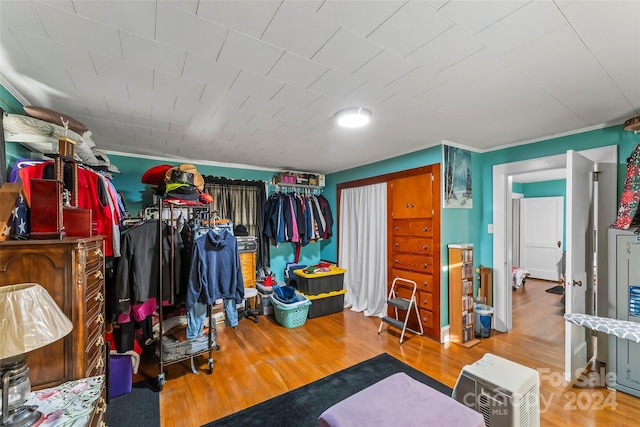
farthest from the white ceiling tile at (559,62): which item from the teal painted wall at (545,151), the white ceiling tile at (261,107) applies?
A: the white ceiling tile at (261,107)

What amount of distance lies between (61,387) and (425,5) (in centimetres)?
242

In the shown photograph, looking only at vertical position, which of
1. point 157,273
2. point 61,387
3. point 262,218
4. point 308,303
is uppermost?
point 262,218

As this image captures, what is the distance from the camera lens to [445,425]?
1178 mm

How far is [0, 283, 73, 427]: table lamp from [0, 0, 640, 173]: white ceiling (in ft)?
4.06

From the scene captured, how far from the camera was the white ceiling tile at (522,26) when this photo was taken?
45.2 inches

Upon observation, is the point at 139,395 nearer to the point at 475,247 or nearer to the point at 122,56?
the point at 122,56

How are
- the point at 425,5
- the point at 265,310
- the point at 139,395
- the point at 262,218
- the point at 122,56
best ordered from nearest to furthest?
the point at 425,5, the point at 122,56, the point at 139,395, the point at 265,310, the point at 262,218

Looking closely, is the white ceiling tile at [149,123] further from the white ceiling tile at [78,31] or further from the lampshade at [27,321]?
the lampshade at [27,321]

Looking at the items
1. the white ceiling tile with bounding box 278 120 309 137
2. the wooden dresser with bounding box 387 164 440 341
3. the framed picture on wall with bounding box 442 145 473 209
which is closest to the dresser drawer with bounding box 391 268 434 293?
the wooden dresser with bounding box 387 164 440 341

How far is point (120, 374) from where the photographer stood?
2.22 metres

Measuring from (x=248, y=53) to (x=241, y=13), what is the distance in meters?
0.29

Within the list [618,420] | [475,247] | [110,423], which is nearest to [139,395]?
[110,423]

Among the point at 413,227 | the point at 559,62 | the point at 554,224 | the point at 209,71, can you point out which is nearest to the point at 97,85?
the point at 209,71

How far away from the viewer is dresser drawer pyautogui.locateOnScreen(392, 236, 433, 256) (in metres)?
3.26
